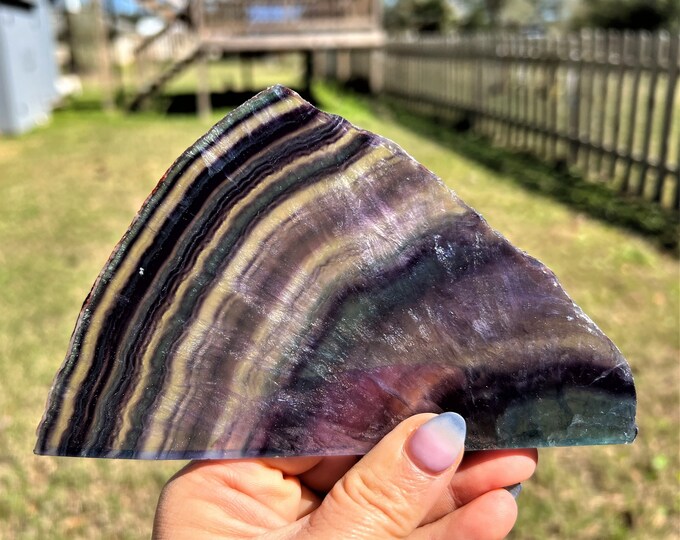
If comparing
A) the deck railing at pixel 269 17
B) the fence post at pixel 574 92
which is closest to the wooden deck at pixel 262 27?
the deck railing at pixel 269 17

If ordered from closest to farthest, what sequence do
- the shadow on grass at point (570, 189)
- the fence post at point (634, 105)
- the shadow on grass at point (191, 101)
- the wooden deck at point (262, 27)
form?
the shadow on grass at point (570, 189), the fence post at point (634, 105), the wooden deck at point (262, 27), the shadow on grass at point (191, 101)

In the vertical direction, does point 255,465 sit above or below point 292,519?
above

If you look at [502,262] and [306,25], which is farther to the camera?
[306,25]

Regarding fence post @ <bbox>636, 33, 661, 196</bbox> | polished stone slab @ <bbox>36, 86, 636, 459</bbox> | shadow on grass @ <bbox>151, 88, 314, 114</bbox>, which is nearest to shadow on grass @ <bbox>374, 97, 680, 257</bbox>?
fence post @ <bbox>636, 33, 661, 196</bbox>

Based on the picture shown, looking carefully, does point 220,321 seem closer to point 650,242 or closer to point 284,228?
point 284,228

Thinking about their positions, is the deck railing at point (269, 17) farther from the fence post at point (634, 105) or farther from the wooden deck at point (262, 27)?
the fence post at point (634, 105)

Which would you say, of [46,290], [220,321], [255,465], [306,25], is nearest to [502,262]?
[220,321]

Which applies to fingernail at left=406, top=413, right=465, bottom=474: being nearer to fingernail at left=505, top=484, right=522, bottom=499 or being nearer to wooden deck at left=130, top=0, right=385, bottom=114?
fingernail at left=505, top=484, right=522, bottom=499
